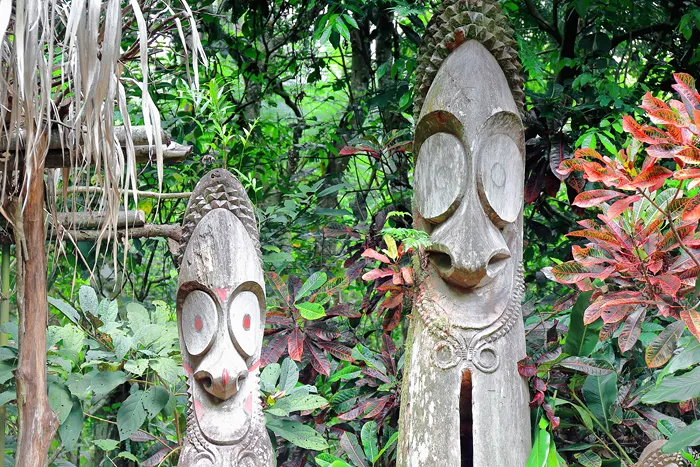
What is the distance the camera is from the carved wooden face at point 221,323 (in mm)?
3248

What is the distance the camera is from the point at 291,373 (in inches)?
156

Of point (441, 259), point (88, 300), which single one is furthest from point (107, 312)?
point (441, 259)

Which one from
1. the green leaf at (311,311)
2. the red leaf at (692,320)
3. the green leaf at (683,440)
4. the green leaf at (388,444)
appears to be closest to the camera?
the green leaf at (683,440)

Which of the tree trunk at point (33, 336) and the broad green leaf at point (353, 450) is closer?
the tree trunk at point (33, 336)

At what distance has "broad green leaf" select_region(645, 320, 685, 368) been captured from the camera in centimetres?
307

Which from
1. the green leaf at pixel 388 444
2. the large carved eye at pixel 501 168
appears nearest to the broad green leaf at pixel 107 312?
the green leaf at pixel 388 444

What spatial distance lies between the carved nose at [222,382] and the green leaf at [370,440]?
0.75 m

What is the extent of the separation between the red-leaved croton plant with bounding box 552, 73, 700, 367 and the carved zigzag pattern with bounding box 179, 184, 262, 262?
1290mm

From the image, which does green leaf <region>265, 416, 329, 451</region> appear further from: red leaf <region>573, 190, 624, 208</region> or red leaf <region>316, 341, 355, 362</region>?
red leaf <region>573, 190, 624, 208</region>

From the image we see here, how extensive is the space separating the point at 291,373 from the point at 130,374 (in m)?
0.76

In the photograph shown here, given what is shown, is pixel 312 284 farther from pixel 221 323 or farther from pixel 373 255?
pixel 221 323

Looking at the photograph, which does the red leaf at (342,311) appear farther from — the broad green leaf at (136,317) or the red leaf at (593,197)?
the red leaf at (593,197)

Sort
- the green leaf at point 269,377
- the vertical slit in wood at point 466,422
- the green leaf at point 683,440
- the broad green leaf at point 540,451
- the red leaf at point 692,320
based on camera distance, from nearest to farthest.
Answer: the green leaf at point 683,440 < the red leaf at point 692,320 < the broad green leaf at point 540,451 < the vertical slit in wood at point 466,422 < the green leaf at point 269,377

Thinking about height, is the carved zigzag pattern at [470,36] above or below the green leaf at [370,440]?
above
